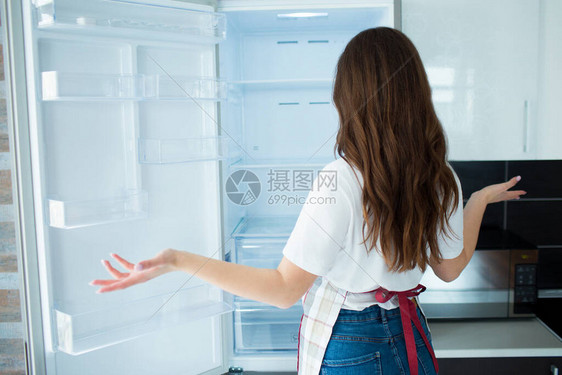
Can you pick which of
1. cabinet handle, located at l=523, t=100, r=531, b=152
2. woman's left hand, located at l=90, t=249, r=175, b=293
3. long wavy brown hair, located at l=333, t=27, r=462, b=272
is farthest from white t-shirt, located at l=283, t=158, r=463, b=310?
cabinet handle, located at l=523, t=100, r=531, b=152

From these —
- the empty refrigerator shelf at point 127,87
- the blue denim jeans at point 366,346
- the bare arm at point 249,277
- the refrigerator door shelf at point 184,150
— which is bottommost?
the blue denim jeans at point 366,346

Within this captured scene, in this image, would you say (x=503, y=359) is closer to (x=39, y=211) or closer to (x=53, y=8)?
(x=39, y=211)

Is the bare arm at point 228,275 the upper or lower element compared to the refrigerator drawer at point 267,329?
upper

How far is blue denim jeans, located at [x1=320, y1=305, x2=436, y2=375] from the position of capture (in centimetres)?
97

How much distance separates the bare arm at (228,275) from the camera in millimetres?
825

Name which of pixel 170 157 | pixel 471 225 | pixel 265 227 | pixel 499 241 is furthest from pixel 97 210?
pixel 499 241

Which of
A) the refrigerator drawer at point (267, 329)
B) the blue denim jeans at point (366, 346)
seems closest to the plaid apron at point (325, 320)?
A: the blue denim jeans at point (366, 346)

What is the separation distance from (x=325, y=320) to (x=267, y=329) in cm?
82

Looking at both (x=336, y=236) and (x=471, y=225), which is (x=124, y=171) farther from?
(x=471, y=225)

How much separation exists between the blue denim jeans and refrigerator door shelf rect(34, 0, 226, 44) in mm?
883

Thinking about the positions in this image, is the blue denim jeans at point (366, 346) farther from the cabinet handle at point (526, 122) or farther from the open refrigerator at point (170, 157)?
the cabinet handle at point (526, 122)

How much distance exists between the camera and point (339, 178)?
88 centimetres

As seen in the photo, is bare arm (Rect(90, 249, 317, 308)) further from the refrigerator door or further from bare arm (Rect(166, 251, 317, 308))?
the refrigerator door

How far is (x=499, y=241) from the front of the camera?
6.17ft
